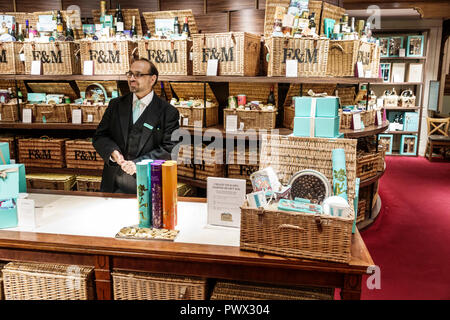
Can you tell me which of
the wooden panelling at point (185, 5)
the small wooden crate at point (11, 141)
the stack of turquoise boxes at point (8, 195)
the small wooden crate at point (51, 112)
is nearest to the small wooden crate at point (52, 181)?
the small wooden crate at point (11, 141)

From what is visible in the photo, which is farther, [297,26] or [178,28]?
[178,28]

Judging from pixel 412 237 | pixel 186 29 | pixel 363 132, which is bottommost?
pixel 412 237

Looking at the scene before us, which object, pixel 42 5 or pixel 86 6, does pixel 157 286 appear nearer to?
pixel 86 6

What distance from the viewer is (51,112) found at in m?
4.54

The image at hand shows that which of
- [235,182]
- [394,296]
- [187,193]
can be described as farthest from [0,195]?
[394,296]

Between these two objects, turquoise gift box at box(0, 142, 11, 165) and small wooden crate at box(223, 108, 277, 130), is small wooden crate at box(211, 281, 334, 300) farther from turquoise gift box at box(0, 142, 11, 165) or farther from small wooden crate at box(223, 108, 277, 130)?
small wooden crate at box(223, 108, 277, 130)

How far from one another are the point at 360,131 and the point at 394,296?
65.9 inches

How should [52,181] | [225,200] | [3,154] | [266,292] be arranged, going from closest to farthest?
[266,292] < [225,200] < [3,154] < [52,181]

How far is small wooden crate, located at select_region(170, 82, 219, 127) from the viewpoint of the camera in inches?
162

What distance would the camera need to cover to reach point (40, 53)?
433cm

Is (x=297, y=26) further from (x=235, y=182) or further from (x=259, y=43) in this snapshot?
(x=235, y=182)

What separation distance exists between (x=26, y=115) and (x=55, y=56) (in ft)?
2.67

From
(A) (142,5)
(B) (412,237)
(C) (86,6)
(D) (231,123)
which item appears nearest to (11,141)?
(C) (86,6)

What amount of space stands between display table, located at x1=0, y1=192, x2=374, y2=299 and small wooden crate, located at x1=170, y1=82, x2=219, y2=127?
2169 millimetres
